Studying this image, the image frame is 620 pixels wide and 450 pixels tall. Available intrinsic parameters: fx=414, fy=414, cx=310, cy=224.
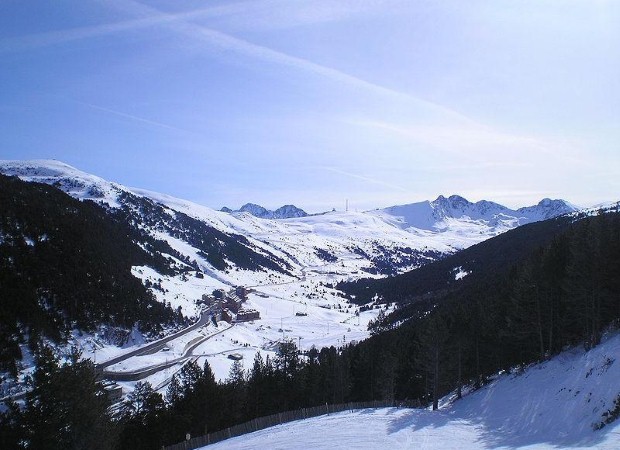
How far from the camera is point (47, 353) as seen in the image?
28.4 m

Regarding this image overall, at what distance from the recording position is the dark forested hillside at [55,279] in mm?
95875

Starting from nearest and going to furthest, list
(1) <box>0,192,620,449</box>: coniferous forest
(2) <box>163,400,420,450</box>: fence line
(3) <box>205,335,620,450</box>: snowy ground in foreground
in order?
1. (3) <box>205,335,620,450</box>: snowy ground in foreground
2. (1) <box>0,192,620,449</box>: coniferous forest
3. (2) <box>163,400,420,450</box>: fence line

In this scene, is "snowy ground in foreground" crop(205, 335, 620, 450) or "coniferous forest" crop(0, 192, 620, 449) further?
"coniferous forest" crop(0, 192, 620, 449)

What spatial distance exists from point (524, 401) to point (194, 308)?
147135mm

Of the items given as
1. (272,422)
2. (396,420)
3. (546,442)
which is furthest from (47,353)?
(546,442)

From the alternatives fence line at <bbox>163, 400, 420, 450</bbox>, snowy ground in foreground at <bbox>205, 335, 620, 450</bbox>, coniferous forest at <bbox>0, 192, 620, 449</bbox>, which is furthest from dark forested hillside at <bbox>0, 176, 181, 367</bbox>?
snowy ground in foreground at <bbox>205, 335, 620, 450</bbox>

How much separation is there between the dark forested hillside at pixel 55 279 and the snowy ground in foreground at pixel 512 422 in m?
81.5

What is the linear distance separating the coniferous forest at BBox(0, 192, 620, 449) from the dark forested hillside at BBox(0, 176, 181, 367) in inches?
2353

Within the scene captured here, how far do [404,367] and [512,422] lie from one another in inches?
1222

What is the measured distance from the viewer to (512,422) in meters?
27.3

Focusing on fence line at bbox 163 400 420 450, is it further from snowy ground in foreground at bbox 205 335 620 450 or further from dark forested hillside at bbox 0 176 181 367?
dark forested hillside at bbox 0 176 181 367

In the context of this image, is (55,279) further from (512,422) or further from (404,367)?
(512,422)

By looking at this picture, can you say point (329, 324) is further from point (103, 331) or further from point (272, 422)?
point (272, 422)

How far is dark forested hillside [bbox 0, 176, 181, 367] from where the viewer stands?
315 feet
